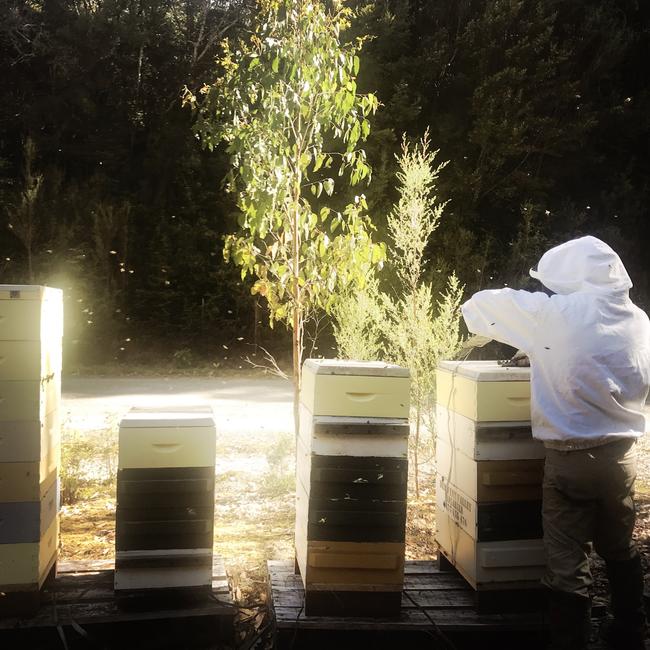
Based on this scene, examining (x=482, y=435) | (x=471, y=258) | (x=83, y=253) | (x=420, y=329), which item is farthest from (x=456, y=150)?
(x=482, y=435)

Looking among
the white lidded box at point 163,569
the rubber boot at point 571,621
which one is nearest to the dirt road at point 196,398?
the white lidded box at point 163,569

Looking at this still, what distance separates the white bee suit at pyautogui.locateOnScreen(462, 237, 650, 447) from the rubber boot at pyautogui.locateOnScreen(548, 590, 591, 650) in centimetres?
60

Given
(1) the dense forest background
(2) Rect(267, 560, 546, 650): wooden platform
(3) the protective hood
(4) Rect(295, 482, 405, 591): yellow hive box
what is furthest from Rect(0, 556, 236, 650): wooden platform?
(1) the dense forest background

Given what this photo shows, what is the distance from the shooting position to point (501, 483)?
3025 millimetres

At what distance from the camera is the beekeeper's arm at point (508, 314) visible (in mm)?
2908

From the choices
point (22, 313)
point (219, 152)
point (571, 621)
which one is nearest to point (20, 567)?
point (22, 313)

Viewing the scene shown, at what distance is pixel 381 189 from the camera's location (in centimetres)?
1384

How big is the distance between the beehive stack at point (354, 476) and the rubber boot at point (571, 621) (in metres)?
0.65

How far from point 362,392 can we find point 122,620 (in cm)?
135

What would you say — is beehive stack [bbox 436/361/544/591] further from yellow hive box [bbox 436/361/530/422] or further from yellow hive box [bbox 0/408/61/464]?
yellow hive box [bbox 0/408/61/464]

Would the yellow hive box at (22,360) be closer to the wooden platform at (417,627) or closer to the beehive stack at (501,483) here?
the wooden platform at (417,627)

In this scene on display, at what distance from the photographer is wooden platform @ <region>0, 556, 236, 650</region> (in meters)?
2.83

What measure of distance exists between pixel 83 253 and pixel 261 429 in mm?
8069

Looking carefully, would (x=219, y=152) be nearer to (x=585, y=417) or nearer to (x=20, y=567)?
(x=20, y=567)
